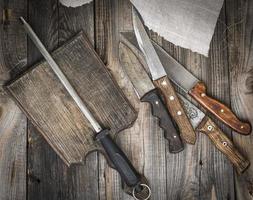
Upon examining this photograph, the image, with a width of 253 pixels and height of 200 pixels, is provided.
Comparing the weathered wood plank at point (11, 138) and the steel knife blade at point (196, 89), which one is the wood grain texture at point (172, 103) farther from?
the weathered wood plank at point (11, 138)

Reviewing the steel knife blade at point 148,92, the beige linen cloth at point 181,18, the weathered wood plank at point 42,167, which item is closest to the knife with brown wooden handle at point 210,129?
the steel knife blade at point 148,92

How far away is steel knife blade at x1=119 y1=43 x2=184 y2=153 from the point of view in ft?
4.18

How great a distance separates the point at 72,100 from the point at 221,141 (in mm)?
404

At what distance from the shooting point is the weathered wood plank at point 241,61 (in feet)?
4.35

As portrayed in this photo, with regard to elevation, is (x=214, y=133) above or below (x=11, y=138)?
below

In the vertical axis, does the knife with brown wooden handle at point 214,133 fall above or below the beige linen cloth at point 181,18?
below

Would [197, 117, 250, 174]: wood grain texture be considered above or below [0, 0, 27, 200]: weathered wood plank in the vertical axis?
below

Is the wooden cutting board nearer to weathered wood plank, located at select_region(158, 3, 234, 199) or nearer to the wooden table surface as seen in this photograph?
the wooden table surface

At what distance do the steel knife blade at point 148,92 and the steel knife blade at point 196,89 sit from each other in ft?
0.15

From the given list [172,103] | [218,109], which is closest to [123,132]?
[172,103]

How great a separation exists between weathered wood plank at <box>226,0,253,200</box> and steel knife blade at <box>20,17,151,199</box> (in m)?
0.30

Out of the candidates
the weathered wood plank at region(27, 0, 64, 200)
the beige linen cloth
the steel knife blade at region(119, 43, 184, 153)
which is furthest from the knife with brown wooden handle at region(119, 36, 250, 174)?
the weathered wood plank at region(27, 0, 64, 200)

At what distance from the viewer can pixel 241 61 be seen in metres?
1.34

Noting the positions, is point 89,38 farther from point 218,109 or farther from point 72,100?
point 218,109
